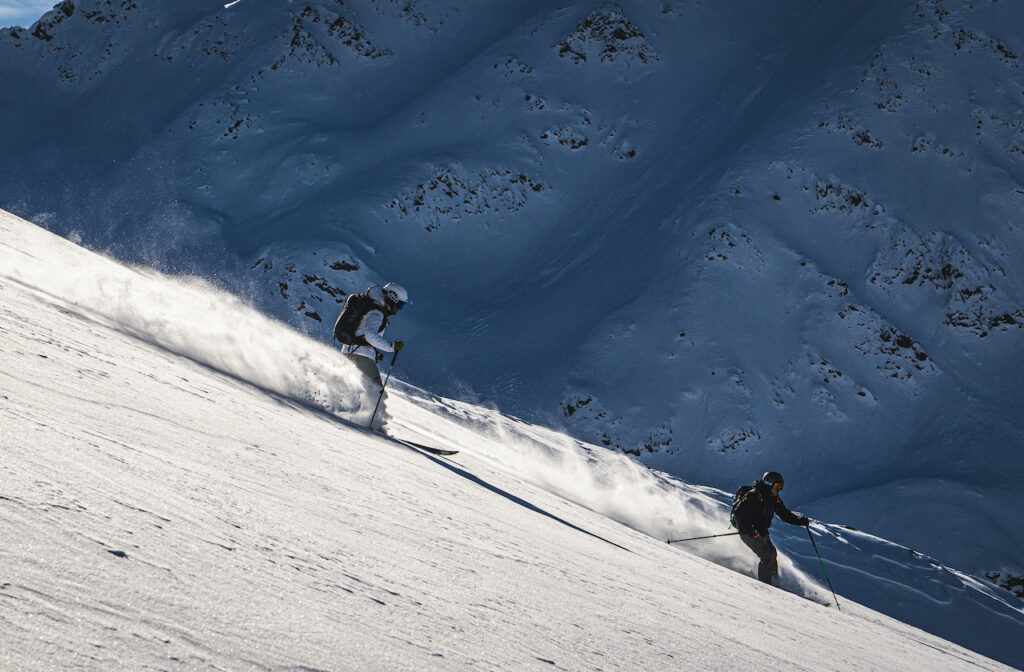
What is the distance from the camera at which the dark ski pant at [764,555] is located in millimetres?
10922

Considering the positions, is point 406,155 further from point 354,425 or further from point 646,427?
point 354,425

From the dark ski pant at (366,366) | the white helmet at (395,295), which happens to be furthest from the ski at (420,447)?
the white helmet at (395,295)

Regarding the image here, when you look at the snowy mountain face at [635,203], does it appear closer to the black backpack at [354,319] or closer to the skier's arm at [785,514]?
the skier's arm at [785,514]

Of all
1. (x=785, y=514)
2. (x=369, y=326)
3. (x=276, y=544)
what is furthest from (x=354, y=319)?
(x=276, y=544)

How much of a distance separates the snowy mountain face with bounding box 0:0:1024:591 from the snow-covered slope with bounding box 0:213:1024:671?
2119 centimetres

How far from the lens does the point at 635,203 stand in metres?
39.0

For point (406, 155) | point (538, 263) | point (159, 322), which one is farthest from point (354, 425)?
point (406, 155)

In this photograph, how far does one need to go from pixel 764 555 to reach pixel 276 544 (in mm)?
9736

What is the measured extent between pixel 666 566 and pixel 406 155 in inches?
1438

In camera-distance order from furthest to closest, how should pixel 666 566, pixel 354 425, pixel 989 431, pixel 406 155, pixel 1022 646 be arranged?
pixel 406 155 → pixel 989 431 → pixel 1022 646 → pixel 354 425 → pixel 666 566

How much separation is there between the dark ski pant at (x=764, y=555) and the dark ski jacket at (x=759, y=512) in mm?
83

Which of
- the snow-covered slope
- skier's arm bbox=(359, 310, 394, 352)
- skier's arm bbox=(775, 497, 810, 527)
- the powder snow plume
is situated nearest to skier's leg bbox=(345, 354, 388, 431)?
the powder snow plume

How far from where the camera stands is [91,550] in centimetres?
188

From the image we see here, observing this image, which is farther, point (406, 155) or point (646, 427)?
point (406, 155)
